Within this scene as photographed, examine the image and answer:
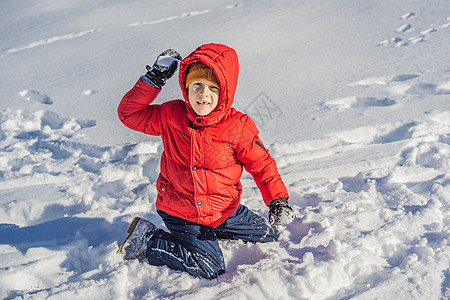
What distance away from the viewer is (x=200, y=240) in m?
1.81

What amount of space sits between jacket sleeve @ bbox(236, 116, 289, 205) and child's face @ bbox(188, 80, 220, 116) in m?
0.19

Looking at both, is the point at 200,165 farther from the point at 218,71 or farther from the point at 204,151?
the point at 218,71

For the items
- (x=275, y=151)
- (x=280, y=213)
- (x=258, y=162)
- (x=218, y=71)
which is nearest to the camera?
(x=218, y=71)

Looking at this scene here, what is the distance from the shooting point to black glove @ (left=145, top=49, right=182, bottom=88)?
1.75 metres

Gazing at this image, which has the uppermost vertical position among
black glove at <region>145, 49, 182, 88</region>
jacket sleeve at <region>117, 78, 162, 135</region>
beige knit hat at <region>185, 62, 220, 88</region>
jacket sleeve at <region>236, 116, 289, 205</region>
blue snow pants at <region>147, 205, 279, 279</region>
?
black glove at <region>145, 49, 182, 88</region>

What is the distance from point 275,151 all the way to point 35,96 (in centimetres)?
244

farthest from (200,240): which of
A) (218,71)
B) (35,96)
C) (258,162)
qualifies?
(35,96)

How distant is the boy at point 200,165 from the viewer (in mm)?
1702

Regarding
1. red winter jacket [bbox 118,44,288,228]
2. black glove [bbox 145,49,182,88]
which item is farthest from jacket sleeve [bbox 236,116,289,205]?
black glove [bbox 145,49,182,88]

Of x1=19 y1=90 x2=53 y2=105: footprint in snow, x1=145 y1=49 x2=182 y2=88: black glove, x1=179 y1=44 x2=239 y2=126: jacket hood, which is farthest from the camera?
x1=19 y1=90 x2=53 y2=105: footprint in snow

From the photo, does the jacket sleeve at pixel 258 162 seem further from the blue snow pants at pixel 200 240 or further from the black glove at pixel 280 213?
the blue snow pants at pixel 200 240

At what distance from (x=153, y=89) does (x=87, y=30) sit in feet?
13.0

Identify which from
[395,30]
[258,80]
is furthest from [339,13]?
[258,80]

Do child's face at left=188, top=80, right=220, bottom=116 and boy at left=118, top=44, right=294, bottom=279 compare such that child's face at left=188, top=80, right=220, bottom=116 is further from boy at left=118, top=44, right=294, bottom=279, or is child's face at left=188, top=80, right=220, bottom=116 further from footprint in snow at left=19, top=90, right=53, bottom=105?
footprint in snow at left=19, top=90, right=53, bottom=105
